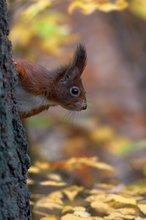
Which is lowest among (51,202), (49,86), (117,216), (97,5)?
(117,216)

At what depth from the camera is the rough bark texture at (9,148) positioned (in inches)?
83.3

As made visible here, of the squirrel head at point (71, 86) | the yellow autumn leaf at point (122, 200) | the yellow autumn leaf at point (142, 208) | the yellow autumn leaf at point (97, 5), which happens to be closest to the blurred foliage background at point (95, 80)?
the yellow autumn leaf at point (97, 5)

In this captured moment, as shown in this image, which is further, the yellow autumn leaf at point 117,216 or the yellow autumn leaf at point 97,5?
the yellow autumn leaf at point 97,5

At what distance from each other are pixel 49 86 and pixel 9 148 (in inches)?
34.8

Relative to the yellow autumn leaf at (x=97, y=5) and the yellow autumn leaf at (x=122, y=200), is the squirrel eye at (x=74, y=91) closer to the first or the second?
the yellow autumn leaf at (x=97, y=5)

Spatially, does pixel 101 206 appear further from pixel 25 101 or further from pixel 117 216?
pixel 25 101

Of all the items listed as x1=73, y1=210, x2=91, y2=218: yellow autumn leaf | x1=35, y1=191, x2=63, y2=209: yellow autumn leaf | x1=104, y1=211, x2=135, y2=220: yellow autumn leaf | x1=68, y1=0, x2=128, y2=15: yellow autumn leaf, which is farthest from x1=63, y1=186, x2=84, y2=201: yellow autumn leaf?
x1=68, y1=0, x2=128, y2=15: yellow autumn leaf

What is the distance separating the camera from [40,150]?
18.7 feet

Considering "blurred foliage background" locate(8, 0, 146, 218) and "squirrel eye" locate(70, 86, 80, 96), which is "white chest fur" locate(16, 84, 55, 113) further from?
"blurred foliage background" locate(8, 0, 146, 218)

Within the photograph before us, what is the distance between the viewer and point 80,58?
9.60 ft

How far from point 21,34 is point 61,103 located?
227 cm

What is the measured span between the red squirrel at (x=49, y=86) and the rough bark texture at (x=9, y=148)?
0.43m

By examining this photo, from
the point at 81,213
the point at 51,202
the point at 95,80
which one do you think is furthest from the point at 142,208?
the point at 95,80

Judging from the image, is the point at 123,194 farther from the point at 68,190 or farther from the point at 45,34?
the point at 45,34
